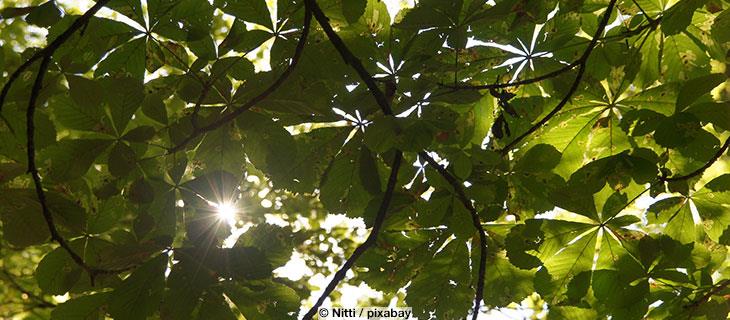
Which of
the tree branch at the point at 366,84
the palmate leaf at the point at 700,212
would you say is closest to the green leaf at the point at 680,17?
the palmate leaf at the point at 700,212

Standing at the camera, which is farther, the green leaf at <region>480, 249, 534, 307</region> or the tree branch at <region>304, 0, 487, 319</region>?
the green leaf at <region>480, 249, 534, 307</region>

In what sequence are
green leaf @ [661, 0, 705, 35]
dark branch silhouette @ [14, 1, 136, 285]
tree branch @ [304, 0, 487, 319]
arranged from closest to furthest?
dark branch silhouette @ [14, 1, 136, 285], tree branch @ [304, 0, 487, 319], green leaf @ [661, 0, 705, 35]

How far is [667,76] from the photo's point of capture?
2168 mm

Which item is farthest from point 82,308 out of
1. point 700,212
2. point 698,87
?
point 700,212

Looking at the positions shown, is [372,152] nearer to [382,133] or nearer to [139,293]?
[382,133]

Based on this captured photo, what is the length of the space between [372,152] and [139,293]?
2.46 ft

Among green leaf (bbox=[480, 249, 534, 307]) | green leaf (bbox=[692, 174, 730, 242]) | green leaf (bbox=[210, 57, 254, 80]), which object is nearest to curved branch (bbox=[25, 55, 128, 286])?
green leaf (bbox=[210, 57, 254, 80])

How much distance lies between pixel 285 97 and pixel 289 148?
0.19 metres

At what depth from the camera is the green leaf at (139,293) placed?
1439 millimetres

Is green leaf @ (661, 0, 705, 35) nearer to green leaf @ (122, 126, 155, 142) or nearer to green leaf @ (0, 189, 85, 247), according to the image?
green leaf @ (122, 126, 155, 142)

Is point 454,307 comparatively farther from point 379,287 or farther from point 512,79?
point 512,79

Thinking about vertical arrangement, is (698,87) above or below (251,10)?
below

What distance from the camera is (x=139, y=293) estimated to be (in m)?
1.45

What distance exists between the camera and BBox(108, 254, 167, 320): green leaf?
144 cm
